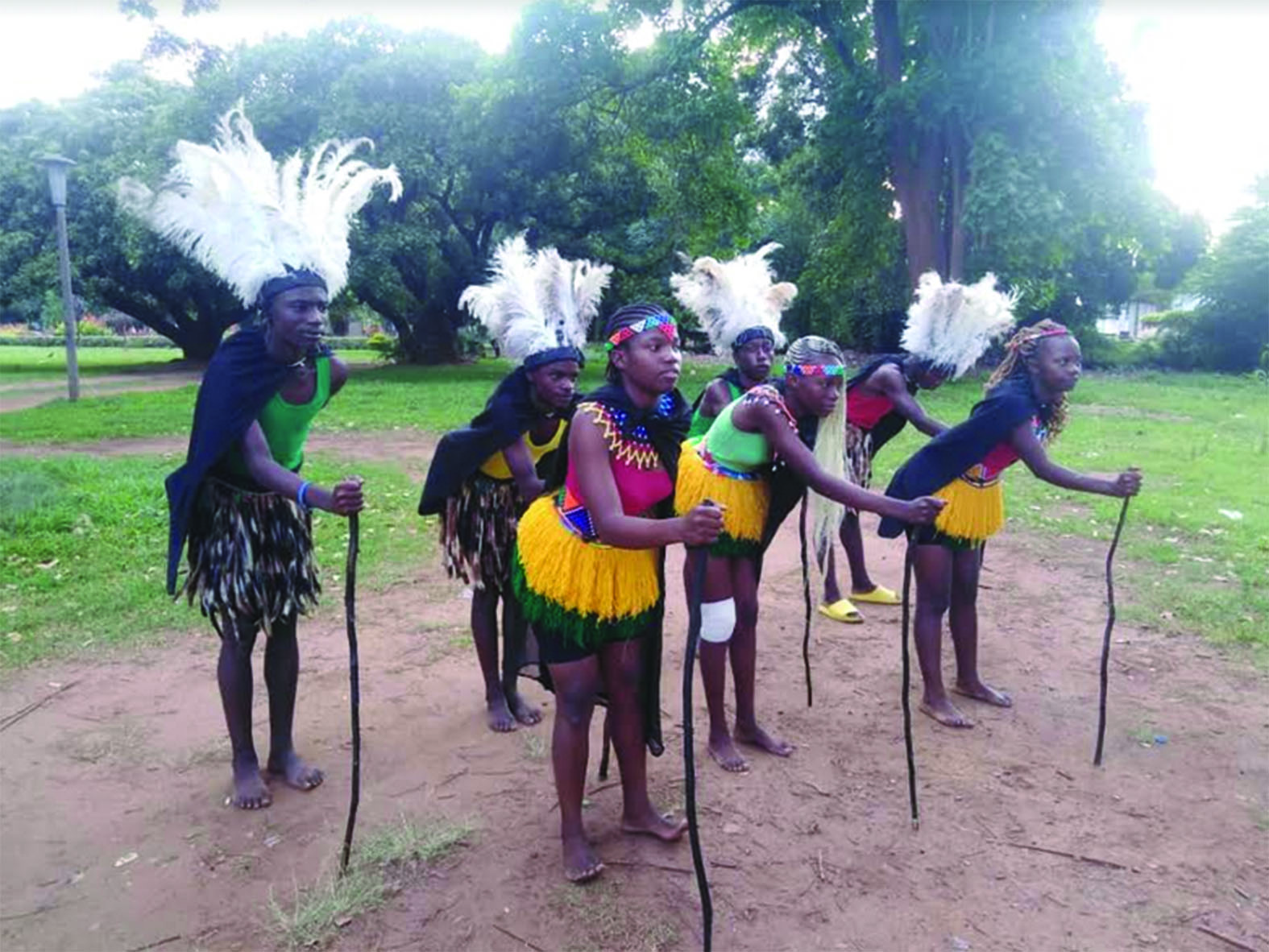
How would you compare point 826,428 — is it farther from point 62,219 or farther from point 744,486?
point 62,219

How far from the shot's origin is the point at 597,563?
304 centimetres

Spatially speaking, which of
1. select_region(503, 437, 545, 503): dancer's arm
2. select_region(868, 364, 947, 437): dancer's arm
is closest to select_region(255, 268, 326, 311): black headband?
select_region(503, 437, 545, 503): dancer's arm

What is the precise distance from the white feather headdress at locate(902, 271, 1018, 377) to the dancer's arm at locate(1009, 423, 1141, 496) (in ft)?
3.52

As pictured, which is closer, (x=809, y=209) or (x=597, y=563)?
(x=597, y=563)

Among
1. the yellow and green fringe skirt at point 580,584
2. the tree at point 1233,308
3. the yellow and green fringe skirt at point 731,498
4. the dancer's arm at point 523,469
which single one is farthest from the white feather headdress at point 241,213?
the tree at point 1233,308

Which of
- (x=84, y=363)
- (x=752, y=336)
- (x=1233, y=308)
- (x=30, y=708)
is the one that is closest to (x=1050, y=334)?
(x=752, y=336)

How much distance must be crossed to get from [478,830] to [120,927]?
3.89ft

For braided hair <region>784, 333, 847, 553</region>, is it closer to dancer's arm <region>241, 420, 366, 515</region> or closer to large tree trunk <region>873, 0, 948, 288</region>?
dancer's arm <region>241, 420, 366, 515</region>

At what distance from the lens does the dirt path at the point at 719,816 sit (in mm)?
2951

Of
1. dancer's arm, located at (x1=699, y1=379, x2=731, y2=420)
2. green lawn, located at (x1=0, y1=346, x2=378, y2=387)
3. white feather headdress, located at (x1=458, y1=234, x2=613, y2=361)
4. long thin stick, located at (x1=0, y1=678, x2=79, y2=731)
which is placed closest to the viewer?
white feather headdress, located at (x1=458, y1=234, x2=613, y2=361)

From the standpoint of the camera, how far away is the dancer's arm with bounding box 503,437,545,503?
154 inches

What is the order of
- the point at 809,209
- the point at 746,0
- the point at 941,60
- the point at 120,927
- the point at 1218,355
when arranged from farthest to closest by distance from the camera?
the point at 1218,355
the point at 809,209
the point at 746,0
the point at 941,60
the point at 120,927

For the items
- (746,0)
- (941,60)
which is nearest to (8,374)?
(746,0)

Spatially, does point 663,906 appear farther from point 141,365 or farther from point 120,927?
point 141,365
